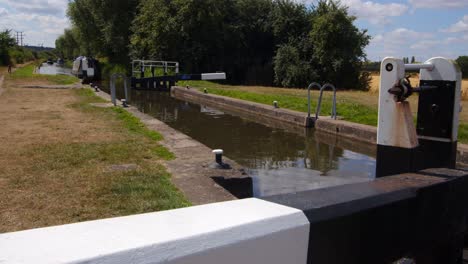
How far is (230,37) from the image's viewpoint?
2934cm

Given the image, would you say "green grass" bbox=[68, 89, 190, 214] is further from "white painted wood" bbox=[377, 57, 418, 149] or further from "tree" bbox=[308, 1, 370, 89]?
"tree" bbox=[308, 1, 370, 89]

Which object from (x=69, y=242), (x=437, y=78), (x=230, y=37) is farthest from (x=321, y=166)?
(x=230, y=37)

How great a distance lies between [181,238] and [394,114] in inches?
86.2

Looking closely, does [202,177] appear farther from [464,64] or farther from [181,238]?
[464,64]

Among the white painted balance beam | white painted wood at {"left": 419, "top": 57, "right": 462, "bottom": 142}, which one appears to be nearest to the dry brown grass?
the white painted balance beam

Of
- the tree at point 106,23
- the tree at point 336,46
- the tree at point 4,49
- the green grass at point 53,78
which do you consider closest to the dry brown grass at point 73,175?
the green grass at point 53,78

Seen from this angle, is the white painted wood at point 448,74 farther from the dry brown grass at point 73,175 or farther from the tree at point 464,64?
the tree at point 464,64

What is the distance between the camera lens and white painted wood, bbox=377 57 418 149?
307cm

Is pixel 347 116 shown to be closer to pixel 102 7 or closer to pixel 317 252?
pixel 317 252

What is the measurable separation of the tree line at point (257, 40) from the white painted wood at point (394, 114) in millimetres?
22527

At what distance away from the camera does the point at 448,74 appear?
11.2 feet

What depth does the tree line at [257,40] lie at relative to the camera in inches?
1009

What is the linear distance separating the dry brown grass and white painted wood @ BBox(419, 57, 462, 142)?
2.24 m

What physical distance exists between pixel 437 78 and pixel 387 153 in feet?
2.39
